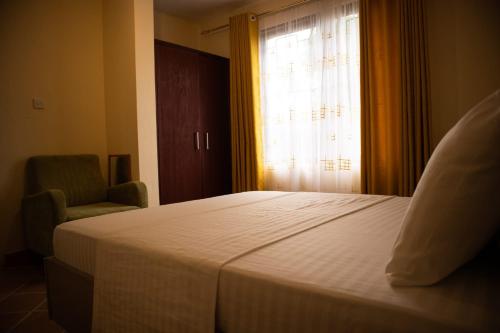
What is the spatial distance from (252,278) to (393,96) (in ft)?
9.39

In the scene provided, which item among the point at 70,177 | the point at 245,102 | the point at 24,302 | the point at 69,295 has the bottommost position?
the point at 24,302

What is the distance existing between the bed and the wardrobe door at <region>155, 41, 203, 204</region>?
2.01m

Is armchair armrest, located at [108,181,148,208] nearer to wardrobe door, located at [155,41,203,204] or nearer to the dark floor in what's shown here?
wardrobe door, located at [155,41,203,204]

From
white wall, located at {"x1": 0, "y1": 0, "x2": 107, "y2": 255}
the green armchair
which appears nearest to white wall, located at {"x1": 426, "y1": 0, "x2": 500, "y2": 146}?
the green armchair

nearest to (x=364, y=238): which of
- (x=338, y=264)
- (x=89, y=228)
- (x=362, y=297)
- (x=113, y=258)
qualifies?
(x=338, y=264)

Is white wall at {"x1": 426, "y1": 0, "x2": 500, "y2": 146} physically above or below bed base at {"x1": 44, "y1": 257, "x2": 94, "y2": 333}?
above

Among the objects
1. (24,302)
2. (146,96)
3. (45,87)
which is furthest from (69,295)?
(45,87)

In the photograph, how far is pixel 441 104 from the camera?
3.06 m

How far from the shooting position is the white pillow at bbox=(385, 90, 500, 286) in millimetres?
687

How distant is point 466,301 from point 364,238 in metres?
0.47

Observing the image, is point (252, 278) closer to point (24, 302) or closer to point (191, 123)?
point (24, 302)

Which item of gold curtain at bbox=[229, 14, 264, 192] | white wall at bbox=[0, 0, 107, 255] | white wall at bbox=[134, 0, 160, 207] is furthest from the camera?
gold curtain at bbox=[229, 14, 264, 192]

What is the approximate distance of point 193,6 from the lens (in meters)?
4.24

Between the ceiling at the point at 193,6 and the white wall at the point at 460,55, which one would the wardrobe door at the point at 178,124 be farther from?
the white wall at the point at 460,55
